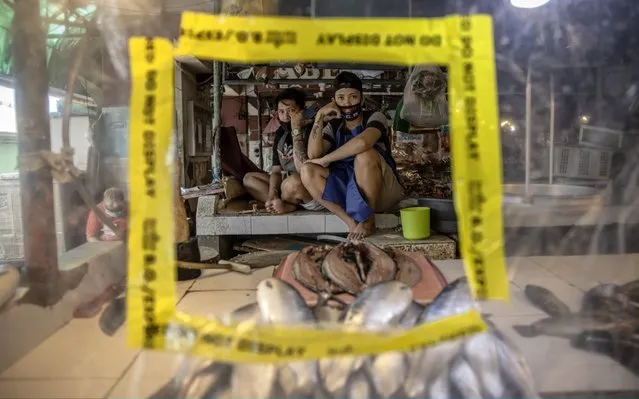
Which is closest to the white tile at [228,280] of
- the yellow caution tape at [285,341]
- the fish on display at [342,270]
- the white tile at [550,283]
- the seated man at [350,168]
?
the fish on display at [342,270]

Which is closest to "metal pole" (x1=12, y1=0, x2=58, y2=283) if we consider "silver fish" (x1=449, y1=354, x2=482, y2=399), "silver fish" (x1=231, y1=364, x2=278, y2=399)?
"silver fish" (x1=231, y1=364, x2=278, y2=399)

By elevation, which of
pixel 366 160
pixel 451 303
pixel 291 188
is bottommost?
pixel 451 303

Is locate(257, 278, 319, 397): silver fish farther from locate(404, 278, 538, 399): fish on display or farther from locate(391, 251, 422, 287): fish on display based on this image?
locate(391, 251, 422, 287): fish on display

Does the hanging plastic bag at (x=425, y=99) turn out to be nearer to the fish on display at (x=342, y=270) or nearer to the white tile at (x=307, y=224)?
the white tile at (x=307, y=224)

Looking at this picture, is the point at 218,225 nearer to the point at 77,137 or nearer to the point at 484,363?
the point at 77,137

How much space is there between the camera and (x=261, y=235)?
2.04 m

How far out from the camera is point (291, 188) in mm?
2029

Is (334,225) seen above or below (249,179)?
below

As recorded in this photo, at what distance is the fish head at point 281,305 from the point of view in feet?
2.12

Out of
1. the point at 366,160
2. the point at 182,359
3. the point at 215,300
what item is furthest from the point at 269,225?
the point at 182,359

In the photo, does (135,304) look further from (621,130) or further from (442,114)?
(442,114)

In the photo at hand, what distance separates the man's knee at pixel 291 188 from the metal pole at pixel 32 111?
1.33 metres

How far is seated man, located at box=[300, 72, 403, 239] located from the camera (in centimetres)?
181

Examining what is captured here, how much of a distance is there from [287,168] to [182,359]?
1.69 meters
